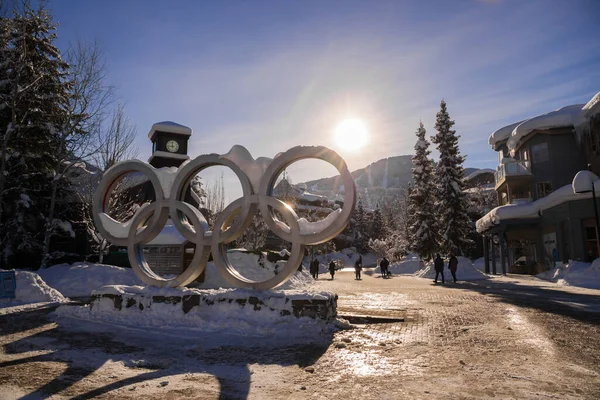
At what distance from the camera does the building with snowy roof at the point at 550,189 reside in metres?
21.8

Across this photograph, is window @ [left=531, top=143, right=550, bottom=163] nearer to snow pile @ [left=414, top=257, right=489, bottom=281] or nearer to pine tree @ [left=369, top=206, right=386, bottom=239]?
snow pile @ [left=414, top=257, right=489, bottom=281]

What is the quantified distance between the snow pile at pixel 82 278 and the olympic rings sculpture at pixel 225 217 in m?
A: 6.73

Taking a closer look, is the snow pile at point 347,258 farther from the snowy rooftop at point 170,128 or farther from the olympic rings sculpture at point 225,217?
the olympic rings sculpture at point 225,217

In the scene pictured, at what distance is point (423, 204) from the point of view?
35.2 meters

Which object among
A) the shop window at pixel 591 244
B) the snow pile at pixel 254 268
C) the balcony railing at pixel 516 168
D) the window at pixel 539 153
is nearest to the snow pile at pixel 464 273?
the shop window at pixel 591 244

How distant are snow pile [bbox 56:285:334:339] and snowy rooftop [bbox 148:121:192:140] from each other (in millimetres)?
22059

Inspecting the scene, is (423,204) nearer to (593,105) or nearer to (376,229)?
(593,105)

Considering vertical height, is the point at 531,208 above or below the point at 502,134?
below

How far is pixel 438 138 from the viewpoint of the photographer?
33.5 metres

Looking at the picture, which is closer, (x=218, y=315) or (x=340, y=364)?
(x=340, y=364)

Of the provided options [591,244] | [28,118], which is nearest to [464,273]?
[591,244]

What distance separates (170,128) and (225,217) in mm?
22407

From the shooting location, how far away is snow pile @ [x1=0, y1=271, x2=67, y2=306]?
1270 centimetres

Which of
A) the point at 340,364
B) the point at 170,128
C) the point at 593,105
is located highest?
the point at 170,128
